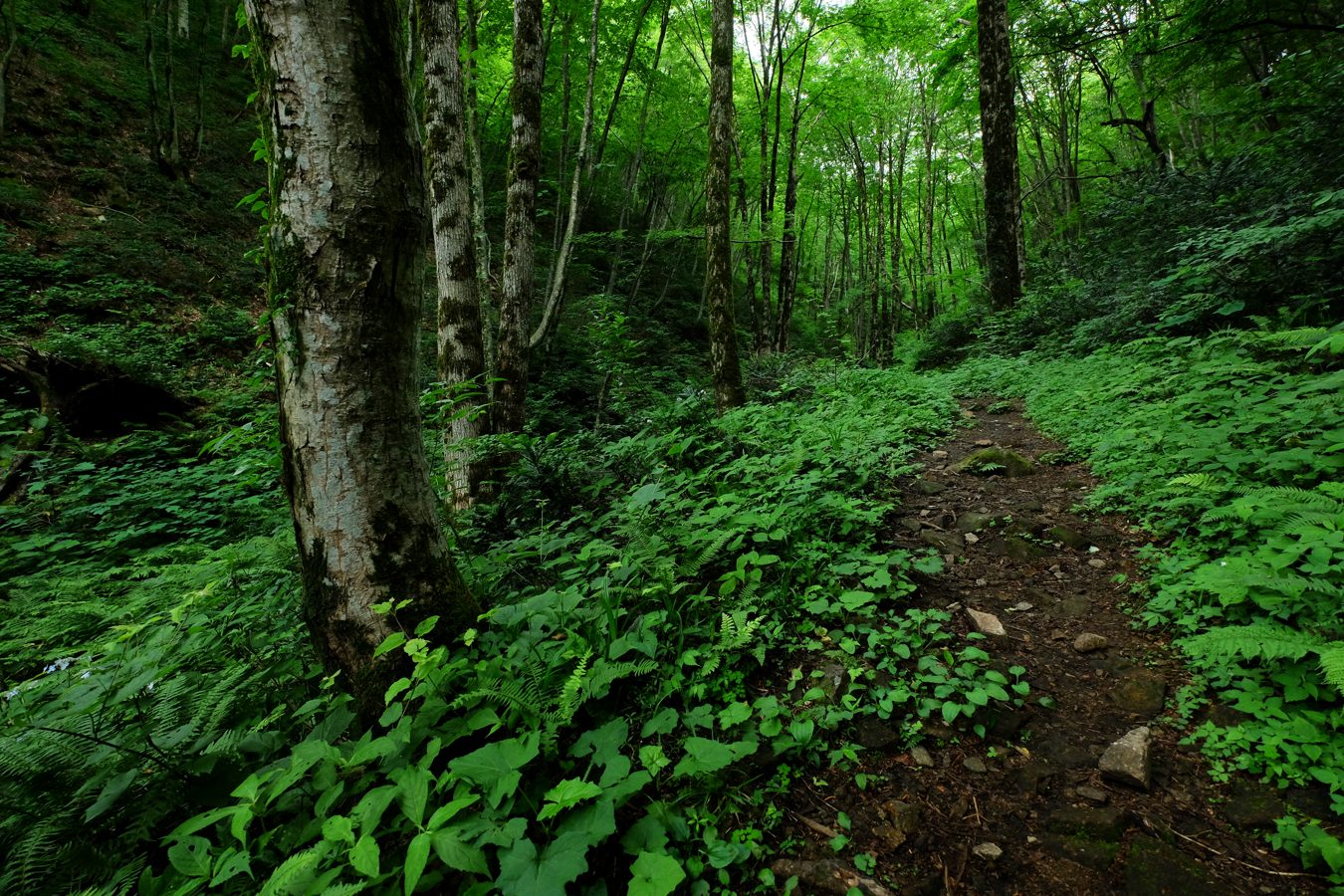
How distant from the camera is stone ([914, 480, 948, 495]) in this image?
424cm

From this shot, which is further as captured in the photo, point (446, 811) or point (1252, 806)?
point (1252, 806)

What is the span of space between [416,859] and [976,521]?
380cm

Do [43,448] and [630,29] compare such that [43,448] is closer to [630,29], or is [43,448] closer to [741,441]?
[741,441]

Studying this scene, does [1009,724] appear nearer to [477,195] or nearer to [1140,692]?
[1140,692]

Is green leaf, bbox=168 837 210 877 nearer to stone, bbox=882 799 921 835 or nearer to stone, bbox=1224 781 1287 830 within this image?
stone, bbox=882 799 921 835

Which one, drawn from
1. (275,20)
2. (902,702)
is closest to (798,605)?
(902,702)

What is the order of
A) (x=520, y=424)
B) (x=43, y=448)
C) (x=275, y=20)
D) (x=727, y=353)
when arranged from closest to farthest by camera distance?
(x=275, y=20) < (x=43, y=448) < (x=520, y=424) < (x=727, y=353)

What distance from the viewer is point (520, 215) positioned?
22.1 feet

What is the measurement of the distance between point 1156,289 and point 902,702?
7.20 m

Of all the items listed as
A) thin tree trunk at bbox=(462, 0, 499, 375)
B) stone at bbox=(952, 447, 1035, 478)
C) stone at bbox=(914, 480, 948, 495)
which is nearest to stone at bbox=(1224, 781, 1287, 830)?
stone at bbox=(914, 480, 948, 495)

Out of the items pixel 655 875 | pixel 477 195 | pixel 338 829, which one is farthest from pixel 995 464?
pixel 477 195

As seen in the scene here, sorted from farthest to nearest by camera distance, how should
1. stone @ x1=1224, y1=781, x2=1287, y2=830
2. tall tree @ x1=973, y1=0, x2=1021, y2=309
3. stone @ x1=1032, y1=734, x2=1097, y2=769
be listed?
tall tree @ x1=973, y1=0, x2=1021, y2=309 → stone @ x1=1032, y1=734, x2=1097, y2=769 → stone @ x1=1224, y1=781, x2=1287, y2=830

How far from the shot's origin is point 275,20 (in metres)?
1.97

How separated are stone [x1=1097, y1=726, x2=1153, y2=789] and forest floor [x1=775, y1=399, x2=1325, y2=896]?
12 mm
